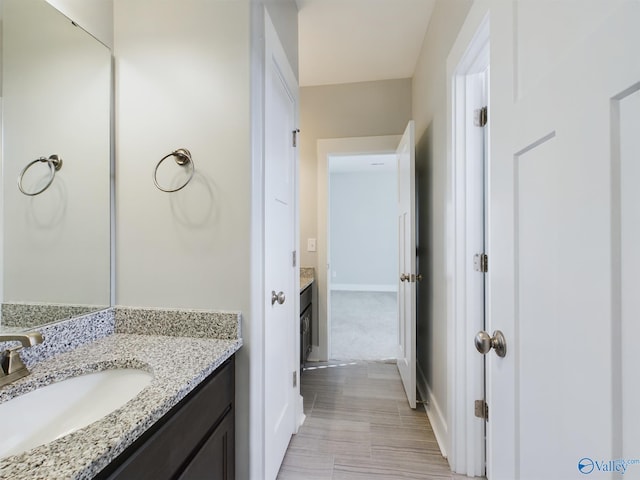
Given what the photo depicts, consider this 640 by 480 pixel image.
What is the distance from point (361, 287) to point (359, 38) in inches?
213

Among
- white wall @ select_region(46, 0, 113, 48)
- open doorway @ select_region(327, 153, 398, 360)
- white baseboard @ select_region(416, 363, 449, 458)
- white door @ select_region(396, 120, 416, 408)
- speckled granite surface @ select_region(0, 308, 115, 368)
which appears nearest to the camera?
speckled granite surface @ select_region(0, 308, 115, 368)

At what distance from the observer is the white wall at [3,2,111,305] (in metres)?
0.92

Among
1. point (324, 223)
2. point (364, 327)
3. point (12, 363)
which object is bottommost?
point (364, 327)

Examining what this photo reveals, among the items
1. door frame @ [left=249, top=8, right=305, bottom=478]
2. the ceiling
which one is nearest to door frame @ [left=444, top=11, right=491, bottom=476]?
the ceiling

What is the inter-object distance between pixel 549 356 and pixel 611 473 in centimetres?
20

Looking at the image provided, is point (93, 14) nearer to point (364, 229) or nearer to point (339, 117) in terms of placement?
point (339, 117)

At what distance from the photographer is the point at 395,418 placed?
1948mm

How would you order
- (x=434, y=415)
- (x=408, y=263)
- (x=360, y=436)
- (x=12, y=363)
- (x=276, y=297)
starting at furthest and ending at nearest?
1. (x=408, y=263)
2. (x=434, y=415)
3. (x=360, y=436)
4. (x=276, y=297)
5. (x=12, y=363)

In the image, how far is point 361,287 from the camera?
6.87 m

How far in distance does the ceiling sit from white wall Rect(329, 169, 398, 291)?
13.1 ft

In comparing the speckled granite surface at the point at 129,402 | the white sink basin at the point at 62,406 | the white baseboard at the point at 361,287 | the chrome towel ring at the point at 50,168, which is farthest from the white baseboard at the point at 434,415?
the white baseboard at the point at 361,287

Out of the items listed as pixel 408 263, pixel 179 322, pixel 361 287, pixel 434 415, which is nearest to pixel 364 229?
pixel 361 287

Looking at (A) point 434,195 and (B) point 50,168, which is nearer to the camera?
(B) point 50,168

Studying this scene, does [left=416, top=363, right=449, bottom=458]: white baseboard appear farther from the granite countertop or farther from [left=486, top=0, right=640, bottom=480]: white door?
the granite countertop
